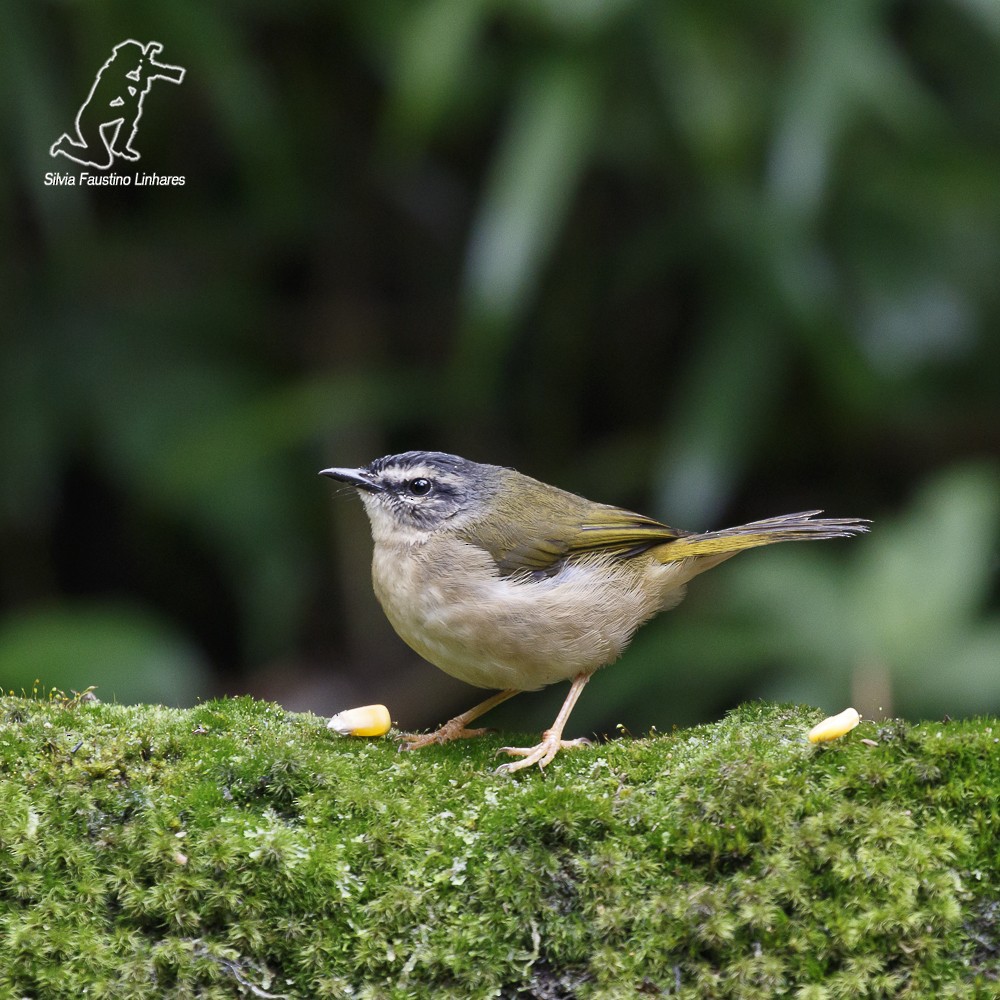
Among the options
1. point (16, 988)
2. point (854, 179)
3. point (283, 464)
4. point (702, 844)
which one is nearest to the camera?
point (16, 988)

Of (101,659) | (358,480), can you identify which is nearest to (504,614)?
(358,480)

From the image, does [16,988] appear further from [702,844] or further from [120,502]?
[120,502]

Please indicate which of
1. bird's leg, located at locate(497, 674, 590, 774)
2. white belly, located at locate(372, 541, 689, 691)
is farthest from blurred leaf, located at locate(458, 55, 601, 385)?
bird's leg, located at locate(497, 674, 590, 774)

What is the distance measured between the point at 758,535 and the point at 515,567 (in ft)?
2.76

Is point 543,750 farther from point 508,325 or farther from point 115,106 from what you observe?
Answer: point 115,106

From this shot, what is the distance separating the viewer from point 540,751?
11.1ft

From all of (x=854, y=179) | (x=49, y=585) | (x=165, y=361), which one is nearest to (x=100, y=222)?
(x=165, y=361)

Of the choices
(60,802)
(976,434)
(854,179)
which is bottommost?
(976,434)

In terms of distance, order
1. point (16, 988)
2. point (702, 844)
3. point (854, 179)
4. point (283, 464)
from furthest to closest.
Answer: point (283, 464)
point (854, 179)
point (702, 844)
point (16, 988)

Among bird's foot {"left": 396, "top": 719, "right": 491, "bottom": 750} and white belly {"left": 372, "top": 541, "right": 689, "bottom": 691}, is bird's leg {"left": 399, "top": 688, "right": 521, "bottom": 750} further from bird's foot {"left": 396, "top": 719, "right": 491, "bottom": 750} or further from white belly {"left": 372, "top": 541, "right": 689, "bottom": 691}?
white belly {"left": 372, "top": 541, "right": 689, "bottom": 691}

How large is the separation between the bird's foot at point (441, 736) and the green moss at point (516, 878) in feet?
2.29

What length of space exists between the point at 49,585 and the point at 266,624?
151 centimetres

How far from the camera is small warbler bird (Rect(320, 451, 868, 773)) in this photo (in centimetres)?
379

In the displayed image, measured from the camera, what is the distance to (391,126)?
6.80 metres
